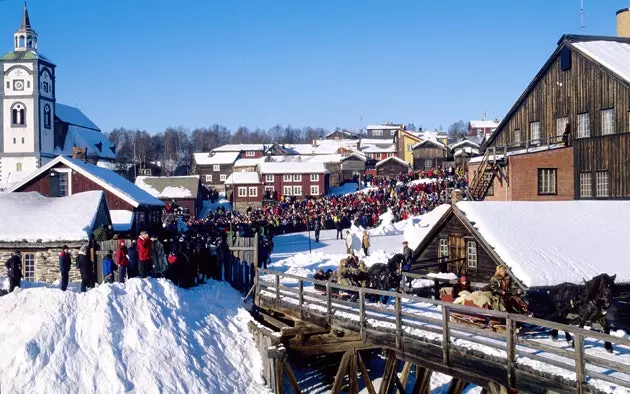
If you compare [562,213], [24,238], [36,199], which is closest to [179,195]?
[36,199]

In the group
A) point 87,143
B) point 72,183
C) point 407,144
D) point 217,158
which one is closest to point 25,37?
point 87,143

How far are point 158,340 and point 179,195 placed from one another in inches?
2096

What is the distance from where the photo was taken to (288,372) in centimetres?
1559

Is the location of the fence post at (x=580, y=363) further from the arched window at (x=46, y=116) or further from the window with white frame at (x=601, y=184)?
the arched window at (x=46, y=116)

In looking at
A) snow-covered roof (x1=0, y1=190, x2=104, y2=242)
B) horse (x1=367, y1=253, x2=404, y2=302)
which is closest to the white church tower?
snow-covered roof (x1=0, y1=190, x2=104, y2=242)

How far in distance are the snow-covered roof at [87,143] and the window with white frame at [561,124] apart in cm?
6363

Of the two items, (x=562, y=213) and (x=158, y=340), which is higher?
(x=562, y=213)

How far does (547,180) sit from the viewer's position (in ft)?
106

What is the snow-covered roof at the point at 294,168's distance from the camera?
257 feet

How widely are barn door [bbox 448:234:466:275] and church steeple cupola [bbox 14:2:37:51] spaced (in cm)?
7664

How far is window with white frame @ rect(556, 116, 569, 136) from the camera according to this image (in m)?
32.4

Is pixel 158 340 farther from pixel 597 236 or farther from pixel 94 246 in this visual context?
pixel 597 236

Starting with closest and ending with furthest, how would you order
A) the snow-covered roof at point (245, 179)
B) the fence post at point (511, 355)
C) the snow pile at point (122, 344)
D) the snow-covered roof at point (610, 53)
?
the fence post at point (511, 355)
the snow pile at point (122, 344)
the snow-covered roof at point (610, 53)
the snow-covered roof at point (245, 179)

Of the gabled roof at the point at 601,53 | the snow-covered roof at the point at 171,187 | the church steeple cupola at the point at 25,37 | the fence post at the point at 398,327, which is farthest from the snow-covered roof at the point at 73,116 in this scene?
the fence post at the point at 398,327
